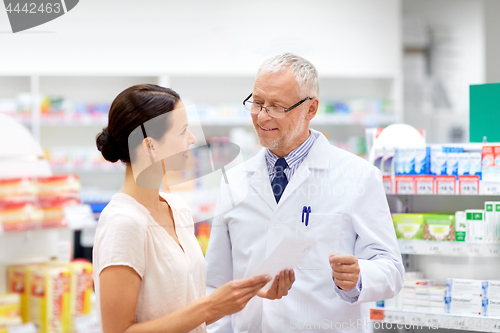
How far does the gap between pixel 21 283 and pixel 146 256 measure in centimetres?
90

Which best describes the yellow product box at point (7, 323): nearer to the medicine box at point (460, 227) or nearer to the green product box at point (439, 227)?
the green product box at point (439, 227)

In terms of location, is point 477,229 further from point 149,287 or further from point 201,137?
point 149,287

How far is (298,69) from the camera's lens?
165 centimetres

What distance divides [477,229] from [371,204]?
0.62 meters

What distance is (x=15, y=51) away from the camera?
5070 millimetres

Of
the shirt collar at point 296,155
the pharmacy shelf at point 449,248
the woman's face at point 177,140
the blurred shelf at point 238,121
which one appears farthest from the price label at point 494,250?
the blurred shelf at point 238,121

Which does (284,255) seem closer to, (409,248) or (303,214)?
(303,214)

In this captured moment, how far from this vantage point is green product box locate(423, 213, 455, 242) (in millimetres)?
1941

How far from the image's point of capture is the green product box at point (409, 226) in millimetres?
1985

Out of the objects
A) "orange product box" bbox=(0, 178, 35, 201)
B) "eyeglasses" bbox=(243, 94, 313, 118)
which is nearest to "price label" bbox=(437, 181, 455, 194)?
"eyeglasses" bbox=(243, 94, 313, 118)

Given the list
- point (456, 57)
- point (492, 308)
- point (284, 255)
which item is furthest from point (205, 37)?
point (284, 255)

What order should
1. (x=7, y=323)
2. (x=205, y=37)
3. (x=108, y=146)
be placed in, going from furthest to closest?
(x=205, y=37)
(x=7, y=323)
(x=108, y=146)

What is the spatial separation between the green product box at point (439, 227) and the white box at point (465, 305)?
25cm

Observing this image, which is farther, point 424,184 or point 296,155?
point 424,184
